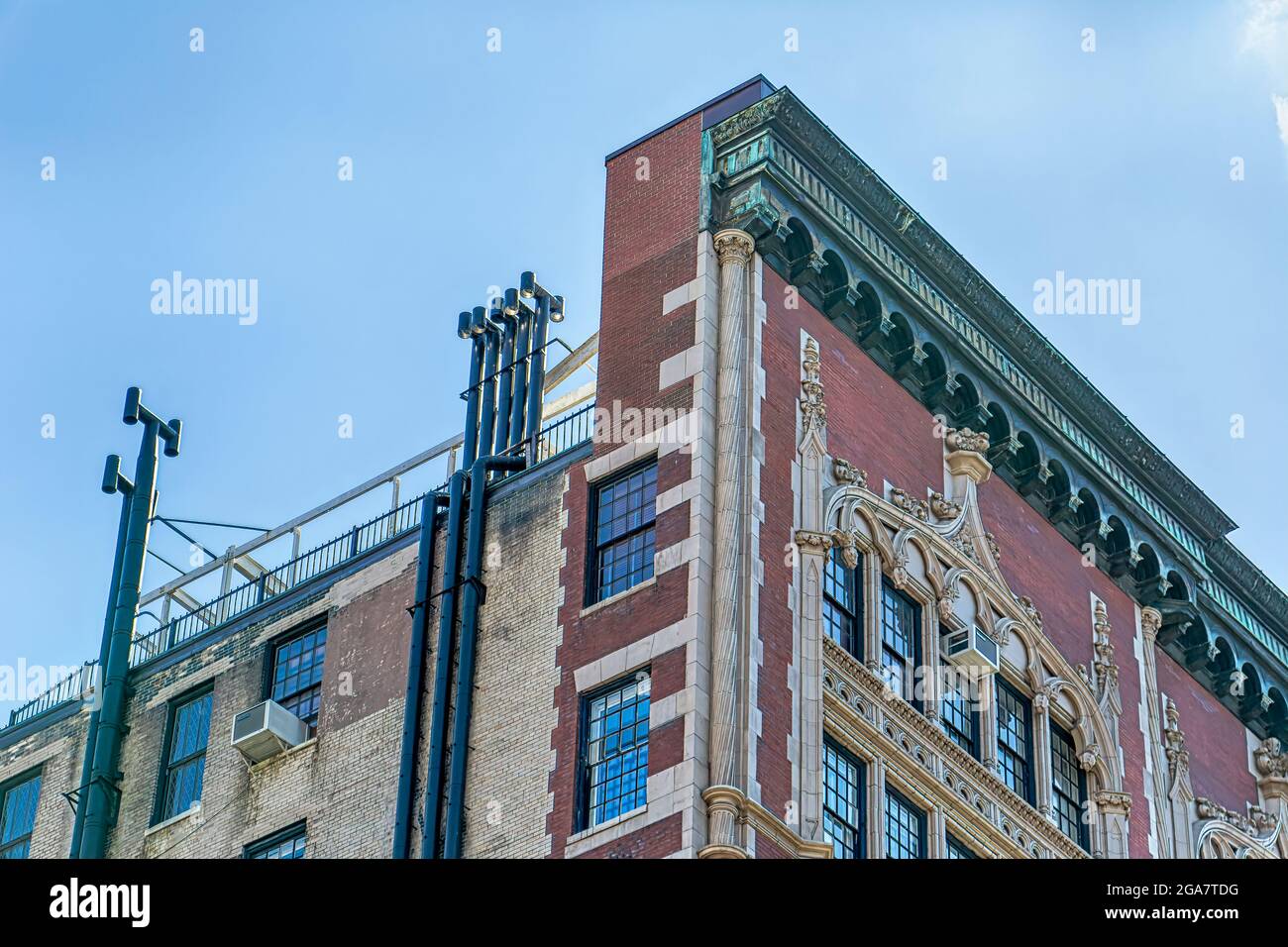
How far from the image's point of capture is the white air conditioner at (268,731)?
46.1 m

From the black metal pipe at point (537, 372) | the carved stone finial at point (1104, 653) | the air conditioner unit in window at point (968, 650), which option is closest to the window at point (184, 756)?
the black metal pipe at point (537, 372)

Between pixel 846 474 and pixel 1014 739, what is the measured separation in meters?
5.56

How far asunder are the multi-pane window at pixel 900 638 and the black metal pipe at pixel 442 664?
22.3 ft

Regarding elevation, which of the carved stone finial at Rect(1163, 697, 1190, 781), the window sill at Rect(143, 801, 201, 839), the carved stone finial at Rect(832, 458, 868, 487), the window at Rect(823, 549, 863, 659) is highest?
the carved stone finial at Rect(832, 458, 868, 487)

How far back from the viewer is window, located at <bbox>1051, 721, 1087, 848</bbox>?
46.4 meters

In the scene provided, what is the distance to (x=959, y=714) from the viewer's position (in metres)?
44.6

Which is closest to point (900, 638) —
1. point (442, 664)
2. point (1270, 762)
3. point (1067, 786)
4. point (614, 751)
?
point (1067, 786)

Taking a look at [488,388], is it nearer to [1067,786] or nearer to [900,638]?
[900,638]

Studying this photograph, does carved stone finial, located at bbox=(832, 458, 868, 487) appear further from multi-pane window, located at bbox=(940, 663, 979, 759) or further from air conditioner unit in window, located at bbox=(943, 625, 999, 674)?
multi-pane window, located at bbox=(940, 663, 979, 759)

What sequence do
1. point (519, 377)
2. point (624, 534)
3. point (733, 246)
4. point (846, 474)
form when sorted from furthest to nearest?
1. point (519, 377)
2. point (733, 246)
3. point (846, 474)
4. point (624, 534)

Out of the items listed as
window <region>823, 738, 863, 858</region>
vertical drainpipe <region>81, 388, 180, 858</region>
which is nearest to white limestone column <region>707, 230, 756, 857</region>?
window <region>823, 738, 863, 858</region>

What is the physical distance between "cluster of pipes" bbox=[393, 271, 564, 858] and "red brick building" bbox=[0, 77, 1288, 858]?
8cm

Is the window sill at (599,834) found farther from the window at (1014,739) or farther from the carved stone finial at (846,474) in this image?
the window at (1014,739)
